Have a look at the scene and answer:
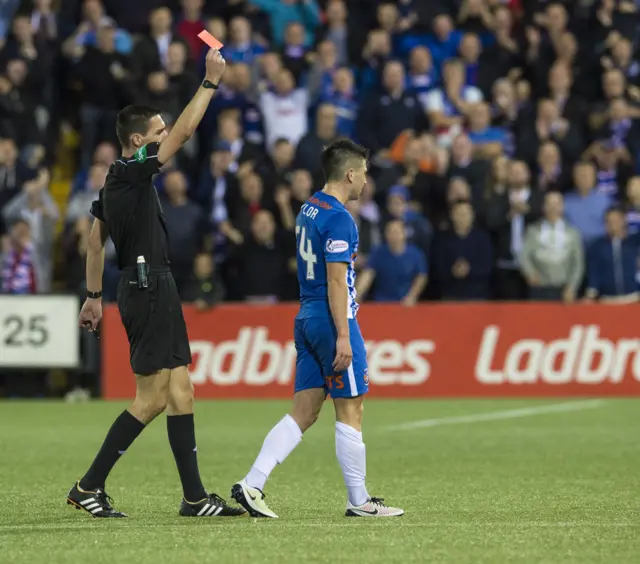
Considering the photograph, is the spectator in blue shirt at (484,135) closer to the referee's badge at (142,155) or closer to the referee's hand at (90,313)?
the referee's hand at (90,313)

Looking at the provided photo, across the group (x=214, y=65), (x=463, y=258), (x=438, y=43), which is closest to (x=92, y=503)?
(x=214, y=65)

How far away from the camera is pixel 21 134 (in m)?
20.2

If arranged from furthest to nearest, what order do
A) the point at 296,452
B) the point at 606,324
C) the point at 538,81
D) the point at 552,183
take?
the point at 538,81 < the point at 552,183 < the point at 606,324 < the point at 296,452

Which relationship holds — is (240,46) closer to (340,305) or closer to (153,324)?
(153,324)

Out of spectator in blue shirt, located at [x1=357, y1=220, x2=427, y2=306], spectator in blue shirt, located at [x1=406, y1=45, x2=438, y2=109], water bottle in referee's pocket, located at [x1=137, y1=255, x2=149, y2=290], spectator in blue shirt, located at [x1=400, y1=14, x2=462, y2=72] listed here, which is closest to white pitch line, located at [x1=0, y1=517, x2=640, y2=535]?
water bottle in referee's pocket, located at [x1=137, y1=255, x2=149, y2=290]

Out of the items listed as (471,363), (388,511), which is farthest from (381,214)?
(388,511)

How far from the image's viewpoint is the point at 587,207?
18.9 m

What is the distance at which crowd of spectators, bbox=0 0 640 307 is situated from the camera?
60.3 ft

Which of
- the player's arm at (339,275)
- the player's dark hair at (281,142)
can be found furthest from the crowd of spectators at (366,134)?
the player's arm at (339,275)

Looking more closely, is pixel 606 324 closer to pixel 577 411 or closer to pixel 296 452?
pixel 577 411

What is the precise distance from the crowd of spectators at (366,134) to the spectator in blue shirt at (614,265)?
25mm

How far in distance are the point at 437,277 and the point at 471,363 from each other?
127cm

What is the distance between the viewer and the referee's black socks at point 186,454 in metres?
8.48

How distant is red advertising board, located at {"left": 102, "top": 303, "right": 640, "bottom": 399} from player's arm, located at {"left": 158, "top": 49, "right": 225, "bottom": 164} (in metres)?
10.1
